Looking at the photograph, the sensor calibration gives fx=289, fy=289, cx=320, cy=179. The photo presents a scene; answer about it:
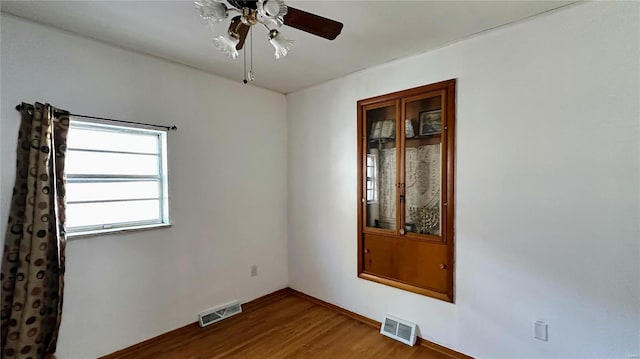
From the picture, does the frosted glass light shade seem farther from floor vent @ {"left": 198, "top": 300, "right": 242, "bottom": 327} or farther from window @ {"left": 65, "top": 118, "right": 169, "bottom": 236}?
floor vent @ {"left": 198, "top": 300, "right": 242, "bottom": 327}

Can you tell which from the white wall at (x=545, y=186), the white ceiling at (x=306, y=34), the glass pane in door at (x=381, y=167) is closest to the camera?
the white wall at (x=545, y=186)

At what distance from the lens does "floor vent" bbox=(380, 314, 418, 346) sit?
2.49m

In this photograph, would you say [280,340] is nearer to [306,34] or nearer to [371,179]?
[371,179]

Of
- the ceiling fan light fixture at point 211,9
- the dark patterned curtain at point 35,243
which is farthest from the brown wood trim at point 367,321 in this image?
the ceiling fan light fixture at point 211,9

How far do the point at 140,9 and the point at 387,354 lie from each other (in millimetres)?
3062

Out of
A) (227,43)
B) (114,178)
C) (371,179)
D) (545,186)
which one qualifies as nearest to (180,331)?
(114,178)

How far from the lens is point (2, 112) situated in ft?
6.18

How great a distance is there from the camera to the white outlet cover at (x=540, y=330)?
75.5 inches

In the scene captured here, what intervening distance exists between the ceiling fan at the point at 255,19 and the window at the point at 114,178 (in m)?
1.64

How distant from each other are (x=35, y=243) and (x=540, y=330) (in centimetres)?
344

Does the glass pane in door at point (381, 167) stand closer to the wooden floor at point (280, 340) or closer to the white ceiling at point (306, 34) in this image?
the white ceiling at point (306, 34)

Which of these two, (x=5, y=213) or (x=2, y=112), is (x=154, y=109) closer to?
(x=2, y=112)

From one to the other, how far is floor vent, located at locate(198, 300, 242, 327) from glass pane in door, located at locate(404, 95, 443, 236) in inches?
78.2

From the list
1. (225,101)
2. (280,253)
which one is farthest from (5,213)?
(280,253)
